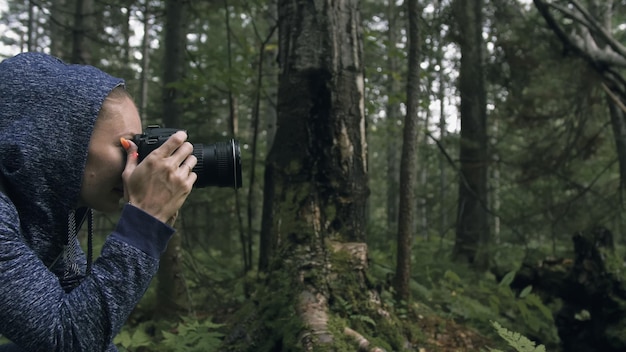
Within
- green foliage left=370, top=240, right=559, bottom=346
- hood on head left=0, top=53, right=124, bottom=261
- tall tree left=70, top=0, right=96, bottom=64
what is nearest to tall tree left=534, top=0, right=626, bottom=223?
green foliage left=370, top=240, right=559, bottom=346

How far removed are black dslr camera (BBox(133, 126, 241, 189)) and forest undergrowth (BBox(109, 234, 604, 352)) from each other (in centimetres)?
136

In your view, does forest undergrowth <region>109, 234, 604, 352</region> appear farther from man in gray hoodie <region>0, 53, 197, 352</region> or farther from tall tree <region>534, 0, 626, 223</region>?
tall tree <region>534, 0, 626, 223</region>

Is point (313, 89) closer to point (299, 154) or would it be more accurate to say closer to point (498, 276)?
point (299, 154)

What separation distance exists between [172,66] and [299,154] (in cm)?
298

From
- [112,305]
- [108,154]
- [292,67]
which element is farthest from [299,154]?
[112,305]

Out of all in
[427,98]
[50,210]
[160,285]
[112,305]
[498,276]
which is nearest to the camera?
[112,305]

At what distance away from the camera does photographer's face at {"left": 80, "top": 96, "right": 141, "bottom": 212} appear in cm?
148

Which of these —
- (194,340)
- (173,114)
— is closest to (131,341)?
(194,340)

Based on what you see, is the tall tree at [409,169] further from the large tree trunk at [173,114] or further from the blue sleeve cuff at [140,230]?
the blue sleeve cuff at [140,230]

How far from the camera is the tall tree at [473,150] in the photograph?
7.31m

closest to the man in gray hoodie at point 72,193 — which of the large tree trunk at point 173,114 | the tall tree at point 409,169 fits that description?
the tall tree at point 409,169

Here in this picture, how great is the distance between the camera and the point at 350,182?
310cm

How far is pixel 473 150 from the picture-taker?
841 centimetres

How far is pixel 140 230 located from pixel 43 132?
363 mm
